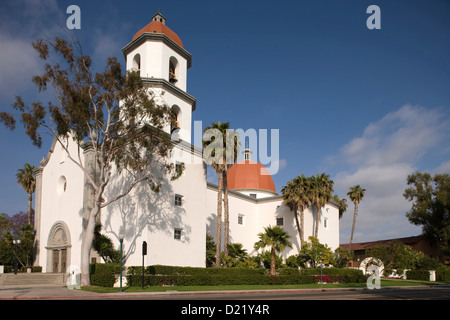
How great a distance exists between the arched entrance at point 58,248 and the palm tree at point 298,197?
75.1ft

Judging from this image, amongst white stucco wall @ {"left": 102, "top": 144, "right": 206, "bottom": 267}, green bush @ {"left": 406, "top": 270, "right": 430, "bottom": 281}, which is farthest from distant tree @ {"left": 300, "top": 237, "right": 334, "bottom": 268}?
green bush @ {"left": 406, "top": 270, "right": 430, "bottom": 281}

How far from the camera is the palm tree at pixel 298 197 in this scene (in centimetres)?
4075

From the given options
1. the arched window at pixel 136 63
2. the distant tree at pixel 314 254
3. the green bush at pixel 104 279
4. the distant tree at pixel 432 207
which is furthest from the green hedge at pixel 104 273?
the distant tree at pixel 432 207

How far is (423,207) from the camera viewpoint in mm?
58062

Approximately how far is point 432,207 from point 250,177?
30083 millimetres

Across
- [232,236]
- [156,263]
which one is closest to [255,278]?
[156,263]

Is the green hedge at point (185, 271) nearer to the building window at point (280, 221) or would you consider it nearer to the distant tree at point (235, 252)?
the distant tree at point (235, 252)

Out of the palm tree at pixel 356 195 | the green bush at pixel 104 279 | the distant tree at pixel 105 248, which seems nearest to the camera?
the green bush at pixel 104 279

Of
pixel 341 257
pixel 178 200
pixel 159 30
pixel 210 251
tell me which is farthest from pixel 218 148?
pixel 341 257

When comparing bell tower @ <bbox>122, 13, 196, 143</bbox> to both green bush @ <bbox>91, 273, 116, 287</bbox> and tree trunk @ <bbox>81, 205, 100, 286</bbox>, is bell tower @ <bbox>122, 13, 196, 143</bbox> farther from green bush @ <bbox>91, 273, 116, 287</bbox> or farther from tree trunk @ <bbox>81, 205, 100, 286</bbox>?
green bush @ <bbox>91, 273, 116, 287</bbox>

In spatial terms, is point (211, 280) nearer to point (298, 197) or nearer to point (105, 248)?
point (105, 248)

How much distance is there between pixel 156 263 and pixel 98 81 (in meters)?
13.3

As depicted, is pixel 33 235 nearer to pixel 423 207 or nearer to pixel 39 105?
pixel 39 105

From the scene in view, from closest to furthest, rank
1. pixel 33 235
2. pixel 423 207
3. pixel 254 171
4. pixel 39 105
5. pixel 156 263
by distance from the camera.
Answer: pixel 39 105
pixel 156 263
pixel 33 235
pixel 254 171
pixel 423 207
